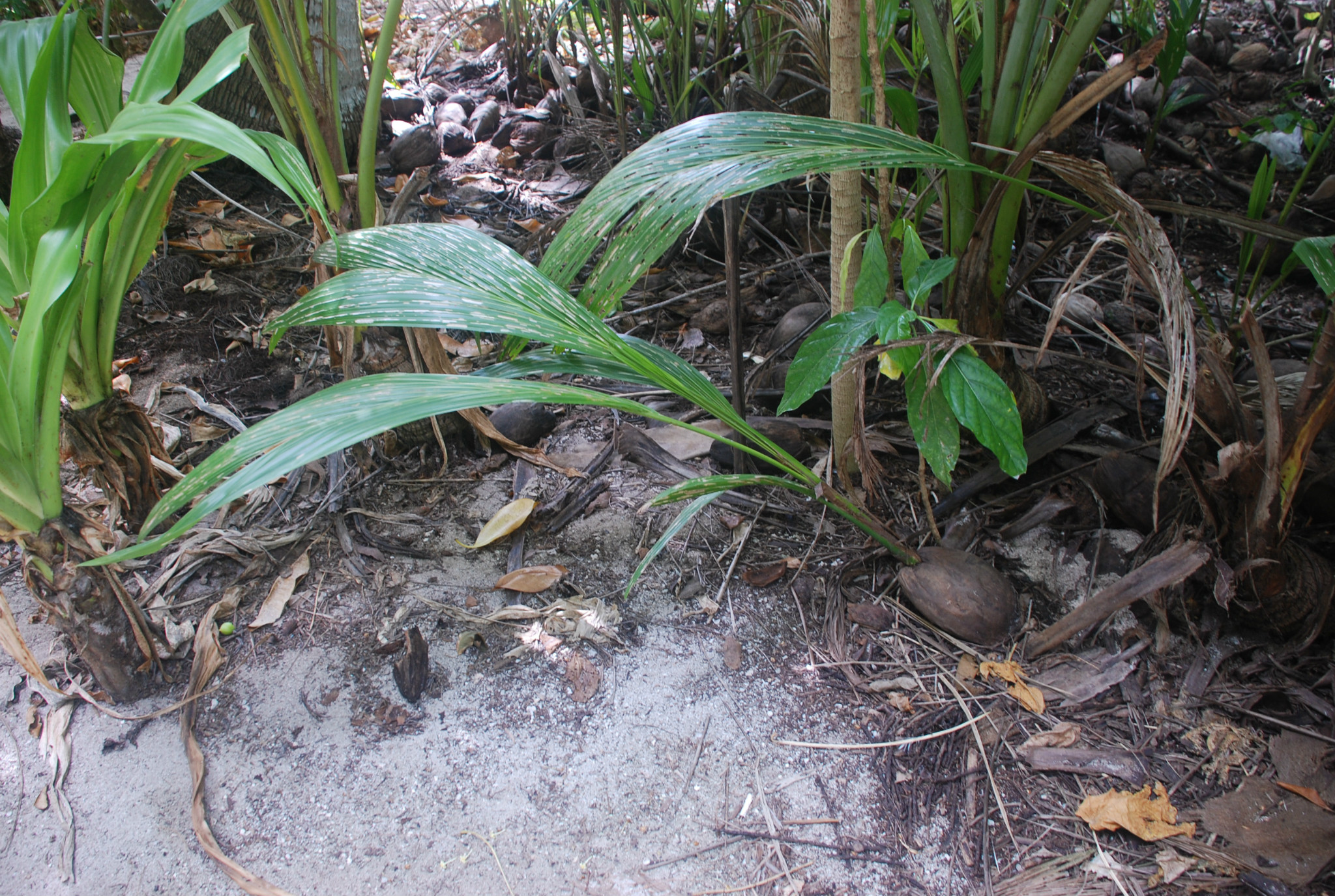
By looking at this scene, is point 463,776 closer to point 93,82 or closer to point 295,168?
point 295,168

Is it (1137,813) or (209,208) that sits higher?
(209,208)

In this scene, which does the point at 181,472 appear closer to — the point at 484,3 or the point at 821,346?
the point at 821,346

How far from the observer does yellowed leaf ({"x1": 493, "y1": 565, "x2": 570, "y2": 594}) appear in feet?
3.66

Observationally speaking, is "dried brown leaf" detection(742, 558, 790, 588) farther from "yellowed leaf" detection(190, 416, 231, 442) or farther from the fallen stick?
"yellowed leaf" detection(190, 416, 231, 442)

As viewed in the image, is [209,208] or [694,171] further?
[209,208]

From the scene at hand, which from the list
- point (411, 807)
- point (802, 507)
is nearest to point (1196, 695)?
point (802, 507)

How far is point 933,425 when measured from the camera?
0.90 metres

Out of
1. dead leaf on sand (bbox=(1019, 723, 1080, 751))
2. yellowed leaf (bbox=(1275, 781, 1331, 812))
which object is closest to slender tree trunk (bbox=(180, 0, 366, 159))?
dead leaf on sand (bbox=(1019, 723, 1080, 751))

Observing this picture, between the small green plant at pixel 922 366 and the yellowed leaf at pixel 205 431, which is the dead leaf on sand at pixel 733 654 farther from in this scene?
the yellowed leaf at pixel 205 431

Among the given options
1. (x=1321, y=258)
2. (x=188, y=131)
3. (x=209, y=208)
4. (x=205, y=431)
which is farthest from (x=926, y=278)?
(x=209, y=208)

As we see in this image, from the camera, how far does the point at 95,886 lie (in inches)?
32.3

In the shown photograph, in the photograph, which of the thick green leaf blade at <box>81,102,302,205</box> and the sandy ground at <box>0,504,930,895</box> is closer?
the thick green leaf blade at <box>81,102,302,205</box>

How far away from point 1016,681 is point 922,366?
1.46ft

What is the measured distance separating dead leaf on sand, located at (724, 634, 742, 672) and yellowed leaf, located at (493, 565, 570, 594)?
28 cm
